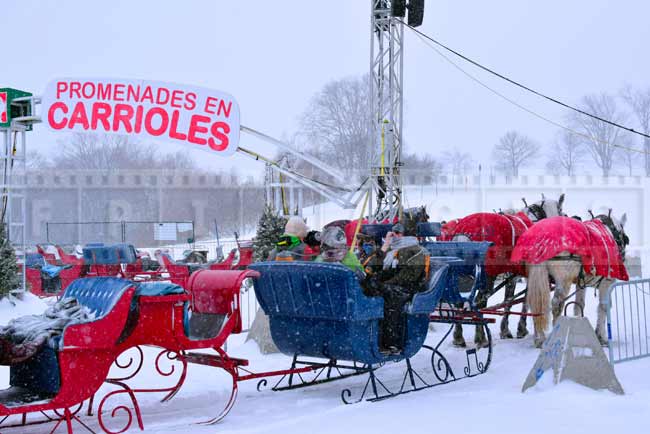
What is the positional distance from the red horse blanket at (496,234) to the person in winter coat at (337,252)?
285 centimetres

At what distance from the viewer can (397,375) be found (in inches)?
282

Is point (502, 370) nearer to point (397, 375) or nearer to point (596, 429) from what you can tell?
point (397, 375)

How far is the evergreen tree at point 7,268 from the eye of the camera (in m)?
12.6

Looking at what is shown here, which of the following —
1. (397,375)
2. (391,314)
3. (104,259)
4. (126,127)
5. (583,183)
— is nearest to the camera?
(391,314)

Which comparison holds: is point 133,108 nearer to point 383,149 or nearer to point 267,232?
point 383,149

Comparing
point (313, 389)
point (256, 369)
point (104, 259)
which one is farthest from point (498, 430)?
point (104, 259)

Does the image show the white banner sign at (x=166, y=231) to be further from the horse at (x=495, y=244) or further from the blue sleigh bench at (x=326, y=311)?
the blue sleigh bench at (x=326, y=311)

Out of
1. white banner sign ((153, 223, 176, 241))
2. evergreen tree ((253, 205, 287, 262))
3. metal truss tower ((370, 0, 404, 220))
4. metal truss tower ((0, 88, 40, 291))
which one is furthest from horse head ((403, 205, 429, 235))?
white banner sign ((153, 223, 176, 241))

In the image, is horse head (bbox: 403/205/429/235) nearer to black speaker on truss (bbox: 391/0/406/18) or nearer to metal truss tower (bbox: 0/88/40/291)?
black speaker on truss (bbox: 391/0/406/18)

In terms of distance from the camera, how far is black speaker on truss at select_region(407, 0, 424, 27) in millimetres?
11438

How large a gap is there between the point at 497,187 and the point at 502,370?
27.9m

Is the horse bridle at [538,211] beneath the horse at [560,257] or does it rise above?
above

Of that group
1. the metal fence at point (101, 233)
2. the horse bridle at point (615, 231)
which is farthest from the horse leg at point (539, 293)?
the metal fence at point (101, 233)

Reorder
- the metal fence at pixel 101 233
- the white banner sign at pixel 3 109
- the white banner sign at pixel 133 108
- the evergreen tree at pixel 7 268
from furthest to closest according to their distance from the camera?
the metal fence at pixel 101 233 < the evergreen tree at pixel 7 268 < the white banner sign at pixel 3 109 < the white banner sign at pixel 133 108
